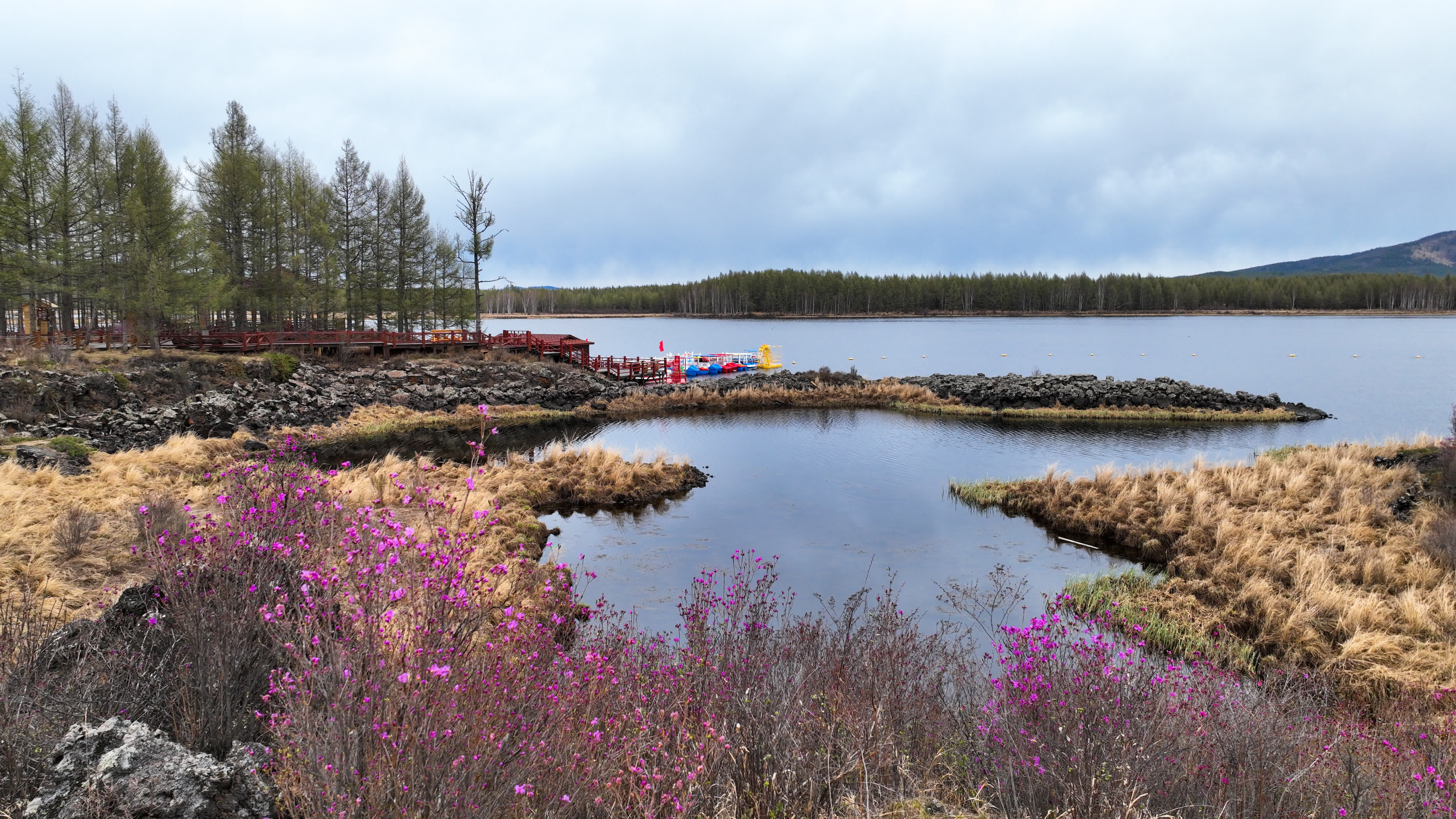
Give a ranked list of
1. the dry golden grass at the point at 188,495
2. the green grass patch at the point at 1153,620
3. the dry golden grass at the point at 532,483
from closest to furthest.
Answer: the dry golden grass at the point at 188,495 < the green grass patch at the point at 1153,620 < the dry golden grass at the point at 532,483

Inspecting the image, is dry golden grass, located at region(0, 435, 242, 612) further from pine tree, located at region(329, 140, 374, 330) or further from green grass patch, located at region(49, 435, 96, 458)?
pine tree, located at region(329, 140, 374, 330)

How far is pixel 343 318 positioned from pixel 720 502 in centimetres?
4085

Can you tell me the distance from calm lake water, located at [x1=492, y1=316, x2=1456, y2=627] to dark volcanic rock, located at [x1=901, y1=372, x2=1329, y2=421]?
305cm

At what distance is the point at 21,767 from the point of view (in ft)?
12.7

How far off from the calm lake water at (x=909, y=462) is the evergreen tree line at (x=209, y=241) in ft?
73.9

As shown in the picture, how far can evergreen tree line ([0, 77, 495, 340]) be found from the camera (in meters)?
31.0

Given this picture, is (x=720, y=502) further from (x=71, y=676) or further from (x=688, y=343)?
(x=688, y=343)

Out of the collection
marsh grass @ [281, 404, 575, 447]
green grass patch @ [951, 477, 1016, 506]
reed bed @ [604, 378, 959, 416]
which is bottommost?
green grass patch @ [951, 477, 1016, 506]

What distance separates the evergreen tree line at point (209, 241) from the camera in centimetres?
3105

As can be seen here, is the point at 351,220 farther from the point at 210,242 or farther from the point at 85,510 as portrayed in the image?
the point at 85,510

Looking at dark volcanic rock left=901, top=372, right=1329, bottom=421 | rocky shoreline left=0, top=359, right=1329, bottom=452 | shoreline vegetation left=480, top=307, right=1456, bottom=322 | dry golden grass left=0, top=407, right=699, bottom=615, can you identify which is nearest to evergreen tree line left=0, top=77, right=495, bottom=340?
rocky shoreline left=0, top=359, right=1329, bottom=452

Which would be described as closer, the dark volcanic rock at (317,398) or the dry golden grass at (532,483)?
the dry golden grass at (532,483)

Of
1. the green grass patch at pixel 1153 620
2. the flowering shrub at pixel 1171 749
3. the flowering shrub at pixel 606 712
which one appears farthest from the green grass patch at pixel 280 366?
the flowering shrub at pixel 1171 749

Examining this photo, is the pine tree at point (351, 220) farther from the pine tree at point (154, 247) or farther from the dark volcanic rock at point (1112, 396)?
the dark volcanic rock at point (1112, 396)
